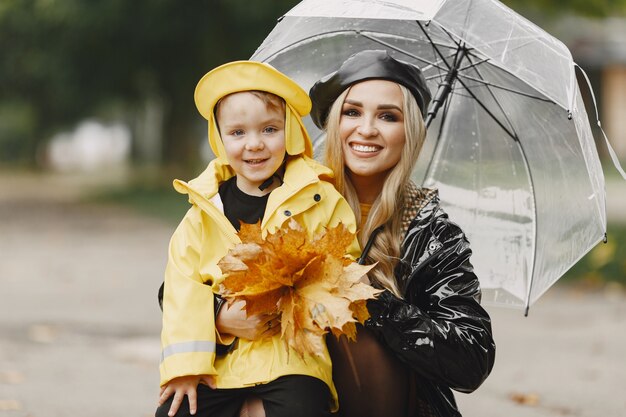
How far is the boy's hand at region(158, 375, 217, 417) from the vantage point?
10.7 feet

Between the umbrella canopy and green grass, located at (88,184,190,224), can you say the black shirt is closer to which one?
the umbrella canopy

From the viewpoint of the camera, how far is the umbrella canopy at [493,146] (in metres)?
4.05

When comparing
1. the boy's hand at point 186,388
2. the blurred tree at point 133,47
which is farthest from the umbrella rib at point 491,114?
the blurred tree at point 133,47

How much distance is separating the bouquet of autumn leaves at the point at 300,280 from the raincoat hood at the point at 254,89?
0.56 m

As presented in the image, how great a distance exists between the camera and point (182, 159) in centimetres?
2341

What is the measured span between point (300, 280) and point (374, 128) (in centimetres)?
78

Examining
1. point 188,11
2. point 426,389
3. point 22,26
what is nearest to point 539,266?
point 426,389

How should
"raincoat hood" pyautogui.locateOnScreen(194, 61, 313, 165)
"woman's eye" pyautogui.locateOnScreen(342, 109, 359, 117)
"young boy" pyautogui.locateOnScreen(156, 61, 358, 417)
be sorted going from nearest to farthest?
"young boy" pyautogui.locateOnScreen(156, 61, 358, 417), "raincoat hood" pyautogui.locateOnScreen(194, 61, 313, 165), "woman's eye" pyautogui.locateOnScreen(342, 109, 359, 117)

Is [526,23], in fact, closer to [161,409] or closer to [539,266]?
[539,266]

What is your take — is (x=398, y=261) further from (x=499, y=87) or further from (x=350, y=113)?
(x=499, y=87)

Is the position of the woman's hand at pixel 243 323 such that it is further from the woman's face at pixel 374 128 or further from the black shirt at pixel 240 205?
the woman's face at pixel 374 128

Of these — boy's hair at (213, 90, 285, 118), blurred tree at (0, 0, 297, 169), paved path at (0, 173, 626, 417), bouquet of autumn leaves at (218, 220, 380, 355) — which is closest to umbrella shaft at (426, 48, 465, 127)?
boy's hair at (213, 90, 285, 118)

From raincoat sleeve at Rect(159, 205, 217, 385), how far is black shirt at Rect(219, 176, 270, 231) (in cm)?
14

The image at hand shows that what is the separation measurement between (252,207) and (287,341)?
0.65m
